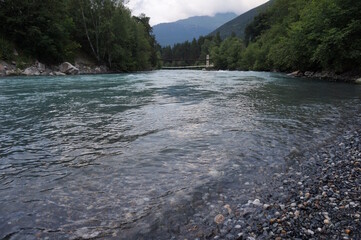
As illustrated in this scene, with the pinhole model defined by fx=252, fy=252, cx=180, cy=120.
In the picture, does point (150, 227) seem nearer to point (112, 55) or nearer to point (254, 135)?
point (254, 135)

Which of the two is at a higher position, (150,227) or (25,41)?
(25,41)

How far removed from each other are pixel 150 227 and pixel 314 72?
33.8 metres

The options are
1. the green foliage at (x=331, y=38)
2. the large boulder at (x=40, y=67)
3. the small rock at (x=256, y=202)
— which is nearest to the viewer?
the small rock at (x=256, y=202)

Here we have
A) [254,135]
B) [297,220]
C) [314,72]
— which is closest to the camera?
[297,220]

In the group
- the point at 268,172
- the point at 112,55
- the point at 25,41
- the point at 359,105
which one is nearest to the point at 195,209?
Answer: the point at 268,172

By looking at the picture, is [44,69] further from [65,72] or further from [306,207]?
[306,207]

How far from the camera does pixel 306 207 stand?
3463mm

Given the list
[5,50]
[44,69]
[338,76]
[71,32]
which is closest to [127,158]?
[338,76]

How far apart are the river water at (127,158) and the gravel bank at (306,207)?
1.62 ft

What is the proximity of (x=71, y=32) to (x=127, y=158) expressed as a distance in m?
49.1

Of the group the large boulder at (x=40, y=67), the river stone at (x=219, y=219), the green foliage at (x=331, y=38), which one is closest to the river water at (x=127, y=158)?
the river stone at (x=219, y=219)

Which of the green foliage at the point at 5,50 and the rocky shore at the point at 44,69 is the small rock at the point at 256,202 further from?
the green foliage at the point at 5,50

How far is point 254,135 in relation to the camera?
7.04 meters

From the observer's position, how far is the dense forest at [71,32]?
113 ft
